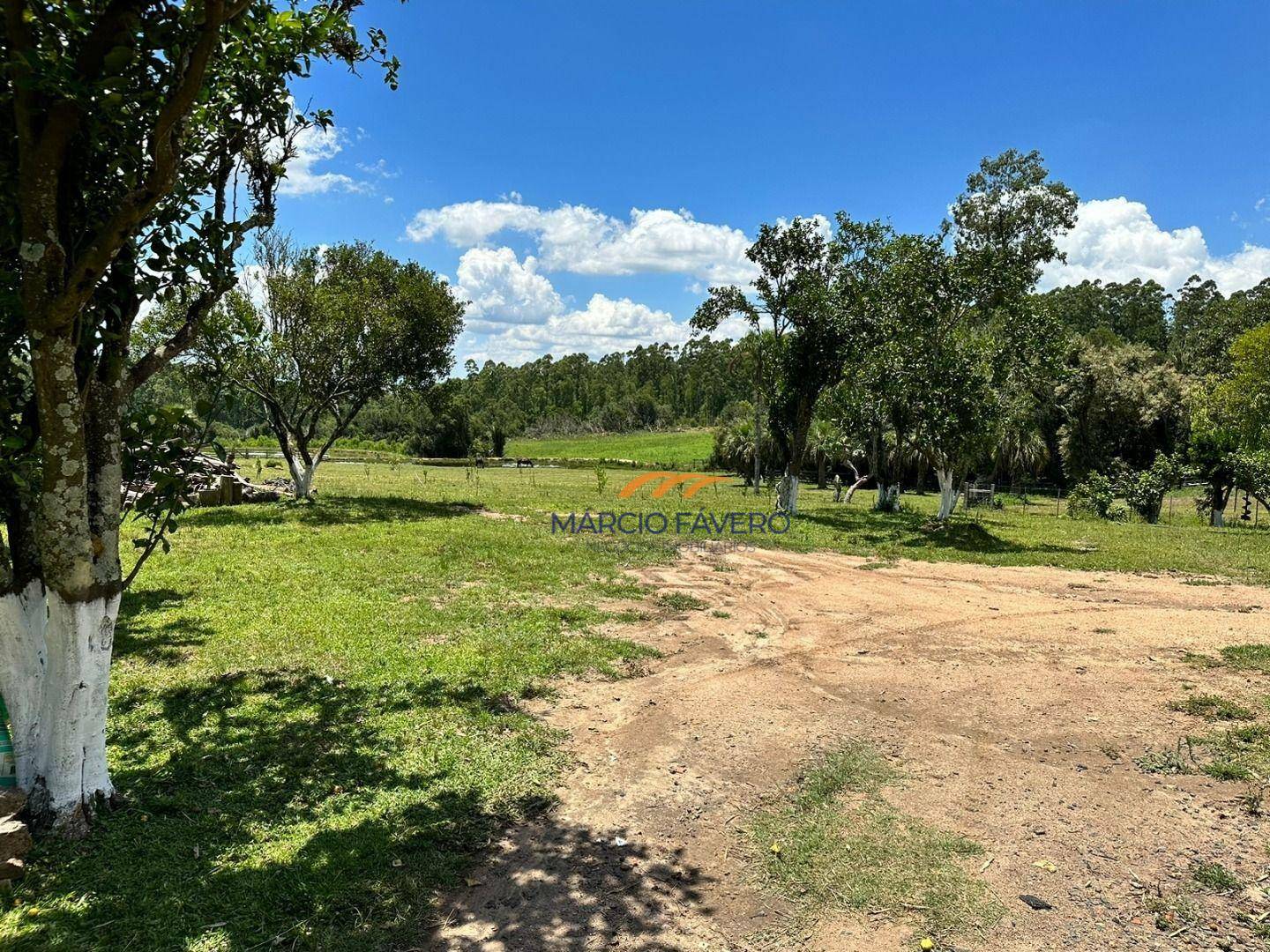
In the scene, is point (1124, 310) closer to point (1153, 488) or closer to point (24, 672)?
point (1153, 488)

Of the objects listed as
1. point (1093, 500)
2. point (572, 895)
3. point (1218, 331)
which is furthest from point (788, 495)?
point (1218, 331)

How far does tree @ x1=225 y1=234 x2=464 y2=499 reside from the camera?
18.4 meters

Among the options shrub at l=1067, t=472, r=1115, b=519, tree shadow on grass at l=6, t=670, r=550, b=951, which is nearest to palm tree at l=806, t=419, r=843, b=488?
shrub at l=1067, t=472, r=1115, b=519

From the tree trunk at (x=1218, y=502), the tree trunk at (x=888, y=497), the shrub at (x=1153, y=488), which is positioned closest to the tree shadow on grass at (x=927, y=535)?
the tree trunk at (x=888, y=497)

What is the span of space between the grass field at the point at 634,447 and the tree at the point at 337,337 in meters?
40.8

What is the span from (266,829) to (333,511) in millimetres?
15481

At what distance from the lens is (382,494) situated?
23.9m

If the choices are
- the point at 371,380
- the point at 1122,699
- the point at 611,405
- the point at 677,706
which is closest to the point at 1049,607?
the point at 1122,699

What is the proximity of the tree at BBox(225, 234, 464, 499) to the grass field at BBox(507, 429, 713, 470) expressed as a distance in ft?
134

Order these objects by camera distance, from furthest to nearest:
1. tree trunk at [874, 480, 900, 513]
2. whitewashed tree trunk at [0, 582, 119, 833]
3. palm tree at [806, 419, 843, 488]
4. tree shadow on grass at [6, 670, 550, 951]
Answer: palm tree at [806, 419, 843, 488], tree trunk at [874, 480, 900, 513], whitewashed tree trunk at [0, 582, 119, 833], tree shadow on grass at [6, 670, 550, 951]

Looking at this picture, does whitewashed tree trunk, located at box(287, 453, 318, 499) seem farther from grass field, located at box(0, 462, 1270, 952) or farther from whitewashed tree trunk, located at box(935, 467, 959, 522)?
whitewashed tree trunk, located at box(935, 467, 959, 522)

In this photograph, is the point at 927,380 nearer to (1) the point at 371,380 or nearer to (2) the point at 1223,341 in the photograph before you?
(1) the point at 371,380

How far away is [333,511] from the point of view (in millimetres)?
18359

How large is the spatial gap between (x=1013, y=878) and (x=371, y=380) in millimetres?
19974
